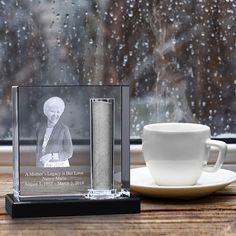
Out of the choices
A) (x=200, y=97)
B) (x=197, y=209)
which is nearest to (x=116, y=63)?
(x=200, y=97)

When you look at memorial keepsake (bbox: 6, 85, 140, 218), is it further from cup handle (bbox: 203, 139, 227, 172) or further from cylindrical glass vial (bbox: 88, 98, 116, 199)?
cup handle (bbox: 203, 139, 227, 172)

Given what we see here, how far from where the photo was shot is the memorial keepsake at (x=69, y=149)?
1134 mm

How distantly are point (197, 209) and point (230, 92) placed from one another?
0.51 m

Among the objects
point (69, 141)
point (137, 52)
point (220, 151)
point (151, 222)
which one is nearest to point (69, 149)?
point (69, 141)

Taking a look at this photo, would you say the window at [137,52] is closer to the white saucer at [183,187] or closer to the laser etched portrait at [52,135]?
the white saucer at [183,187]

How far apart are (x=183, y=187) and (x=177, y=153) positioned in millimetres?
60

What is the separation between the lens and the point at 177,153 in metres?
1.22

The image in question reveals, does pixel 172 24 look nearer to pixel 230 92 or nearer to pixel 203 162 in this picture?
pixel 230 92

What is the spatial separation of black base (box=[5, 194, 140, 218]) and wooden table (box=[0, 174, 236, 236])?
0.01m

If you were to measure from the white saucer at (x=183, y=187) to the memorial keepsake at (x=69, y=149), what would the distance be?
0.22 feet

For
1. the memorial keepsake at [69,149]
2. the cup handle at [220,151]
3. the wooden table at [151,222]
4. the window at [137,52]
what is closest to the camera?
the wooden table at [151,222]

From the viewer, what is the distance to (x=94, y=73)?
1587 mm

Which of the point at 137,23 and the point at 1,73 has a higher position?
the point at 137,23

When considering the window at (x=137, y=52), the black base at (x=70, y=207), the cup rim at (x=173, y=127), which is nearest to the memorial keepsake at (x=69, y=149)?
the black base at (x=70, y=207)
